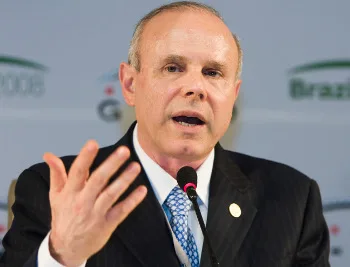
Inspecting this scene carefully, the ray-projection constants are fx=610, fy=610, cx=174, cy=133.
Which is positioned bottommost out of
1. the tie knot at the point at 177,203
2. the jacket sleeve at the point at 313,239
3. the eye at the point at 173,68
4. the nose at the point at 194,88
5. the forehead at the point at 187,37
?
the jacket sleeve at the point at 313,239

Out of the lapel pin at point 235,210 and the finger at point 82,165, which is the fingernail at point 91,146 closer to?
the finger at point 82,165

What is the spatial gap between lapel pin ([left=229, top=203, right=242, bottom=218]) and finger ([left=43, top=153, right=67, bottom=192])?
2.23 ft

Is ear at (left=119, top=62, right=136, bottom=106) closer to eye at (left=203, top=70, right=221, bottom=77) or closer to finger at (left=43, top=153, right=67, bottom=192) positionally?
eye at (left=203, top=70, right=221, bottom=77)

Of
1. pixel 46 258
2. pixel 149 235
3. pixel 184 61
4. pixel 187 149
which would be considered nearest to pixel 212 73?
pixel 184 61

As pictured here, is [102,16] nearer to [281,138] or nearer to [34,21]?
[34,21]

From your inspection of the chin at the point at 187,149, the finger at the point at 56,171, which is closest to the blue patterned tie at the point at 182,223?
the chin at the point at 187,149

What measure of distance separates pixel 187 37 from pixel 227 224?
1.87 feet

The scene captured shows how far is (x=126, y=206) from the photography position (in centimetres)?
128

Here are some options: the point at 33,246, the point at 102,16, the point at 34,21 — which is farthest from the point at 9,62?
the point at 33,246

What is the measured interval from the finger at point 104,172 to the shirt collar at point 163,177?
583 mm

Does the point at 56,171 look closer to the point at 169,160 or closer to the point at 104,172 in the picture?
the point at 104,172

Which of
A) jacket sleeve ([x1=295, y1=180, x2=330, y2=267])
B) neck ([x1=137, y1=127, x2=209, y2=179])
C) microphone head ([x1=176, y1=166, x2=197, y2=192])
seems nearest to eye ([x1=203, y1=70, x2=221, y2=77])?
neck ([x1=137, y1=127, x2=209, y2=179])

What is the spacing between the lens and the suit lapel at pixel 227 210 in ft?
5.86

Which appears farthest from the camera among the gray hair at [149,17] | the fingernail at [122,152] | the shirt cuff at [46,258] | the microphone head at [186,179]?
the gray hair at [149,17]
